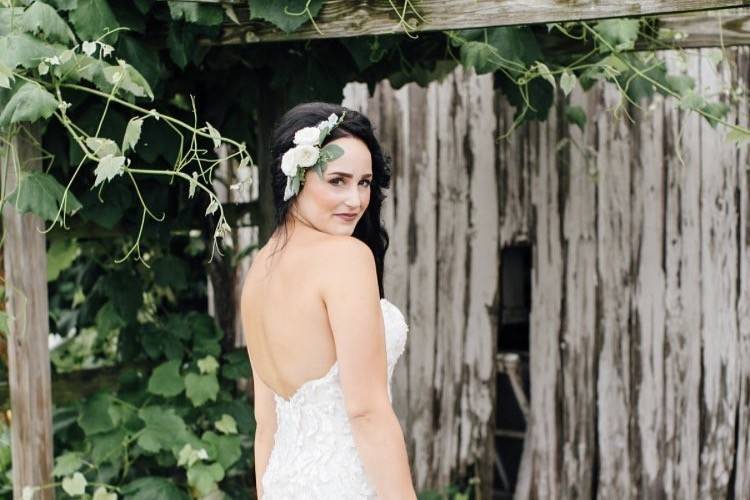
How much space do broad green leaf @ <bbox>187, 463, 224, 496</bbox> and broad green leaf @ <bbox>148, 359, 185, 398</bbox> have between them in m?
0.31

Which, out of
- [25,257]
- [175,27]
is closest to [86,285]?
[25,257]

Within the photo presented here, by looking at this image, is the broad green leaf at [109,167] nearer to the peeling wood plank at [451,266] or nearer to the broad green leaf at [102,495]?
the broad green leaf at [102,495]

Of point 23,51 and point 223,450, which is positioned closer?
point 23,51

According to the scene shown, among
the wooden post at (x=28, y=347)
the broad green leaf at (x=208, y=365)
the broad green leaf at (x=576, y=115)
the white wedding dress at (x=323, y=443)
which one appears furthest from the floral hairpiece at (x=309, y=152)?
the broad green leaf at (x=576, y=115)

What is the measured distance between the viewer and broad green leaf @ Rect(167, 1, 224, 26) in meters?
3.31

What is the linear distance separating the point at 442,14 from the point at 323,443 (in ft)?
3.91

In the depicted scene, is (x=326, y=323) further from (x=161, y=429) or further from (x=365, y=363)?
(x=161, y=429)

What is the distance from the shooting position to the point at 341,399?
2.74 metres

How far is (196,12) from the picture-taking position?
3.32m

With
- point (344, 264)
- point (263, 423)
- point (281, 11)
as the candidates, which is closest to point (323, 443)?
point (263, 423)

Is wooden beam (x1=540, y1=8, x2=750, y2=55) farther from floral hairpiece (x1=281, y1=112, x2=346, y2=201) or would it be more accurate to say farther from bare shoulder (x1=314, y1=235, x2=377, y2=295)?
bare shoulder (x1=314, y1=235, x2=377, y2=295)

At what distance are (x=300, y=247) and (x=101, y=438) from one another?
5.86 ft

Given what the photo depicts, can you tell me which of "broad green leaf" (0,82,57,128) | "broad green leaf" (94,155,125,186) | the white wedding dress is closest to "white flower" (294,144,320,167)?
the white wedding dress

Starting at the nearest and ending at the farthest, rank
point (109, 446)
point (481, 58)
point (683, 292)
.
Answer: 1. point (481, 58)
2. point (109, 446)
3. point (683, 292)
